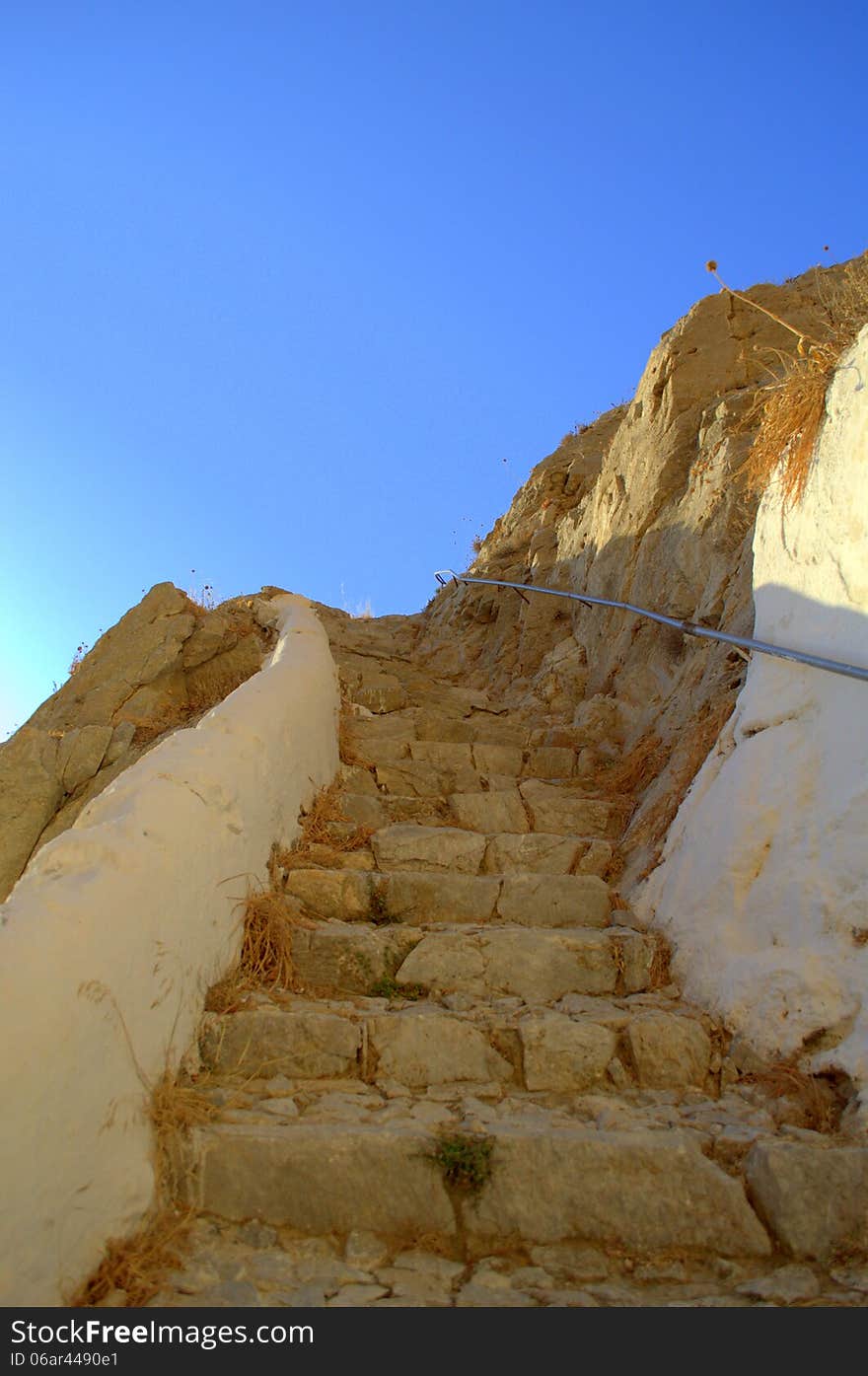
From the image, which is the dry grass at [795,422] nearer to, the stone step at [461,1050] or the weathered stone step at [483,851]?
the weathered stone step at [483,851]

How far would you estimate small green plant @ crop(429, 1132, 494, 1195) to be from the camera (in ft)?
8.39

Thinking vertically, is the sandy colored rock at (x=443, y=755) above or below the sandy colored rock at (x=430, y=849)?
above

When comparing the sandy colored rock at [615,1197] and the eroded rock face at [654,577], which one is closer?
the sandy colored rock at [615,1197]

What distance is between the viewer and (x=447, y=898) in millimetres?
4094

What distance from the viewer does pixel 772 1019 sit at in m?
3.05

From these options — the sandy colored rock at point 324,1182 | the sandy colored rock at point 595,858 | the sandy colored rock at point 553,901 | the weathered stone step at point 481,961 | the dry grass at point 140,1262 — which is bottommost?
the dry grass at point 140,1262

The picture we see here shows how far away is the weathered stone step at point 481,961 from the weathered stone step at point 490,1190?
0.93 m

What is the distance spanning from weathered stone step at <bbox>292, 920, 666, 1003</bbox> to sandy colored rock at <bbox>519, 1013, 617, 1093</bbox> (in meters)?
0.34

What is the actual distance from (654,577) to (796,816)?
12.3 feet

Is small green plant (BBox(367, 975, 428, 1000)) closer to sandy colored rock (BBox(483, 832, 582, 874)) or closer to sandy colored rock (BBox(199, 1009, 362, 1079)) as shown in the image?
sandy colored rock (BBox(199, 1009, 362, 1079))

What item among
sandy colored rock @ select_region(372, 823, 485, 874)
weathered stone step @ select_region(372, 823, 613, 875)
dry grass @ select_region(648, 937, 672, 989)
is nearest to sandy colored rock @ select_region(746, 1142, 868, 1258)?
dry grass @ select_region(648, 937, 672, 989)

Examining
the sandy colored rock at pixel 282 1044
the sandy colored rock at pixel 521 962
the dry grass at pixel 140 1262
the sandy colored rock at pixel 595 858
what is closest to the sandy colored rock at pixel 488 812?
the sandy colored rock at pixel 595 858

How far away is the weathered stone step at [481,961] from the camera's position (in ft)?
11.7

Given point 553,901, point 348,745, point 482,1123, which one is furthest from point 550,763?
point 482,1123
